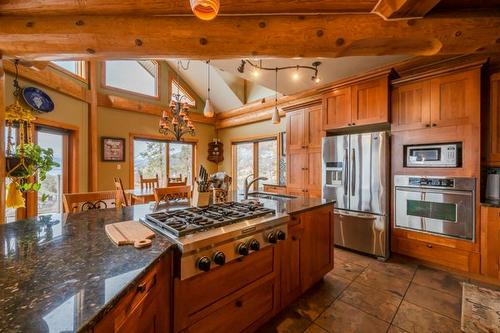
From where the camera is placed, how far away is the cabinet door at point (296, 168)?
392 centimetres

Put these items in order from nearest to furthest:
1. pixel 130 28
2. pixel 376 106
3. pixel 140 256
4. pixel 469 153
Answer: pixel 140 256 → pixel 130 28 → pixel 469 153 → pixel 376 106

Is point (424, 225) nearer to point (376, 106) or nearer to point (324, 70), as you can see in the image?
point (376, 106)

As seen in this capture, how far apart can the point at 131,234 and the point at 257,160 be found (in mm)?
4885

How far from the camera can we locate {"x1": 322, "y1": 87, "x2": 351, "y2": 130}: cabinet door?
330 centimetres

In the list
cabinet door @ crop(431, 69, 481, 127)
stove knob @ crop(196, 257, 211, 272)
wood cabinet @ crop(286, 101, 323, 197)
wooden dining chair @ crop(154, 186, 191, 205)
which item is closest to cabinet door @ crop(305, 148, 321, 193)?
wood cabinet @ crop(286, 101, 323, 197)

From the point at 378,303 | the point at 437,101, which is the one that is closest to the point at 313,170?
the point at 437,101

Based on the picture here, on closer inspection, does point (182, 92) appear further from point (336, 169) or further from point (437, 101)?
point (437, 101)

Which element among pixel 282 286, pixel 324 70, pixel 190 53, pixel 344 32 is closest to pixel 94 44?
pixel 190 53

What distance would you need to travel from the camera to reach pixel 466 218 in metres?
2.45

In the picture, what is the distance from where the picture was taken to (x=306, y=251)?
199 centimetres

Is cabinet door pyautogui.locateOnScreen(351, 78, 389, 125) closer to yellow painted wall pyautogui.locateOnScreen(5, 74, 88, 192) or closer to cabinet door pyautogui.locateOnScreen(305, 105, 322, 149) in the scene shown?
cabinet door pyautogui.locateOnScreen(305, 105, 322, 149)

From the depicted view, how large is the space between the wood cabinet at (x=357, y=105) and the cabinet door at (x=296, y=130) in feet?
1.57

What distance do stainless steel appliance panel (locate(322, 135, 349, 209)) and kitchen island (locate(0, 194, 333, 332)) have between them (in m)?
2.76

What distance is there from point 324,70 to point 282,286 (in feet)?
9.72
